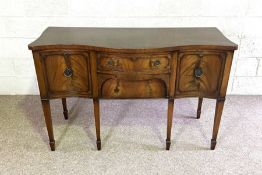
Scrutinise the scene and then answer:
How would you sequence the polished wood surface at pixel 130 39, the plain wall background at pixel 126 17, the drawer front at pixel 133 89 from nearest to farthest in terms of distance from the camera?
the polished wood surface at pixel 130 39 < the drawer front at pixel 133 89 < the plain wall background at pixel 126 17

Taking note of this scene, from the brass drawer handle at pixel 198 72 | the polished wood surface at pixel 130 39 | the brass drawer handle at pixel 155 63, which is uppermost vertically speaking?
the polished wood surface at pixel 130 39

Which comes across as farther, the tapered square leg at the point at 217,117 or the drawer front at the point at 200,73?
the tapered square leg at the point at 217,117

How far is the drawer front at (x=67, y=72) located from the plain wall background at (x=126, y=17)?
73cm

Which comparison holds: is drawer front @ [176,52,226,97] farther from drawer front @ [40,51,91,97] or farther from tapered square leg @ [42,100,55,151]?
tapered square leg @ [42,100,55,151]

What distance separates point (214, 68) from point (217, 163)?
60 cm

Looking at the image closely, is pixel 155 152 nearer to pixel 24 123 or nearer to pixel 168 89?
pixel 168 89

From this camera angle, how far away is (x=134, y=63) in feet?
4.49

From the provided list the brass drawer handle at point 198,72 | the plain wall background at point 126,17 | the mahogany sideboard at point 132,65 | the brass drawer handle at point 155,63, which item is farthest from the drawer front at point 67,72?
the plain wall background at point 126,17

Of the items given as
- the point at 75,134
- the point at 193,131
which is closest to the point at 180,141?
the point at 193,131

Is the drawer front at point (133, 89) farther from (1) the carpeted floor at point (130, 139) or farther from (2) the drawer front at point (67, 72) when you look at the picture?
(1) the carpeted floor at point (130, 139)

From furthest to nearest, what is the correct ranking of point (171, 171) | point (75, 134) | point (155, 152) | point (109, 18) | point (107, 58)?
point (109, 18) < point (75, 134) < point (155, 152) < point (171, 171) < point (107, 58)

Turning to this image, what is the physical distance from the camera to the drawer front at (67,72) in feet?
4.47

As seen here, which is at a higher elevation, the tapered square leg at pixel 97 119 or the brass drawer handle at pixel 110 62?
the brass drawer handle at pixel 110 62

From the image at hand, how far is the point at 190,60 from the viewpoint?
1.39m
